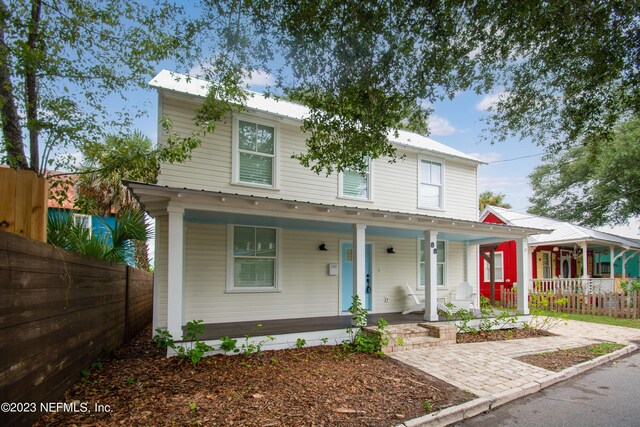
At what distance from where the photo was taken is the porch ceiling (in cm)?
640

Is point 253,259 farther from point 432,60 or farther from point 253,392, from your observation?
point 432,60

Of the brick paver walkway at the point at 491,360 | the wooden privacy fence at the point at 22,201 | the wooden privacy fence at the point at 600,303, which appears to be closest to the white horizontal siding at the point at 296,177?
the brick paver walkway at the point at 491,360

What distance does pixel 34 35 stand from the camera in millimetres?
5648

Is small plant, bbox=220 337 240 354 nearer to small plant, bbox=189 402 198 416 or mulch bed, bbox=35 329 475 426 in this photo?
mulch bed, bbox=35 329 475 426

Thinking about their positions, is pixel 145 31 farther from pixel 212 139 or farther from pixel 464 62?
pixel 464 62

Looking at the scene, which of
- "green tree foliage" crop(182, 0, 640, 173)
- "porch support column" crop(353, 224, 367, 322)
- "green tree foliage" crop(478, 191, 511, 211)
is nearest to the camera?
"green tree foliage" crop(182, 0, 640, 173)

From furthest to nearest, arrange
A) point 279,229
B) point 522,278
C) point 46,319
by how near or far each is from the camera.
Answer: point 522,278 < point 279,229 < point 46,319

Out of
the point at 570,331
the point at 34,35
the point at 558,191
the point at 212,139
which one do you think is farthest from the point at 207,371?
the point at 558,191

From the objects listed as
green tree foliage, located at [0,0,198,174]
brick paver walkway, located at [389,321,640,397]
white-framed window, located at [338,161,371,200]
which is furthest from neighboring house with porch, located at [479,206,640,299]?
green tree foliage, located at [0,0,198,174]

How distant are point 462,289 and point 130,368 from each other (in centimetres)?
867

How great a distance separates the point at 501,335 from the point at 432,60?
7101mm

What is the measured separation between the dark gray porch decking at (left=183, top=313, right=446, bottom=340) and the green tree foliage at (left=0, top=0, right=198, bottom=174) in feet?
13.9

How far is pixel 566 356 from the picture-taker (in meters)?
7.25

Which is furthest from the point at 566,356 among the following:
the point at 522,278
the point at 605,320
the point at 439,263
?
the point at 605,320
